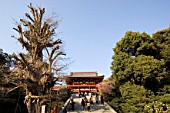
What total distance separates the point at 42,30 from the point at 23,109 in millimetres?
12373

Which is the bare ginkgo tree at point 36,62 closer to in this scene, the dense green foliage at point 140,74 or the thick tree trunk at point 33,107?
the thick tree trunk at point 33,107

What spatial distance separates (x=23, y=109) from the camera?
78.5 ft

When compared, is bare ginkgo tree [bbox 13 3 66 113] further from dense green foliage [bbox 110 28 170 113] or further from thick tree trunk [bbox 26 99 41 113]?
dense green foliage [bbox 110 28 170 113]

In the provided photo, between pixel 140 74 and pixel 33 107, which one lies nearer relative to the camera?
pixel 33 107

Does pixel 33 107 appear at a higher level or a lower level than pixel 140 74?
lower

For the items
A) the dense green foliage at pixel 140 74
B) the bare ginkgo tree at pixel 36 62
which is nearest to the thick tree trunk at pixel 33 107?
the bare ginkgo tree at pixel 36 62

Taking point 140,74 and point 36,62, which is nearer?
point 36,62

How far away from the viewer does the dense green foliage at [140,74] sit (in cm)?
2155

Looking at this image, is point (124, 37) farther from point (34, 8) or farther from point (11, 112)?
point (11, 112)

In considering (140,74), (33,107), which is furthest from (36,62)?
(140,74)

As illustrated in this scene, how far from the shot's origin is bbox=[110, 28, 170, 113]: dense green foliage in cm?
2155

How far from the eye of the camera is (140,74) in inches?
913

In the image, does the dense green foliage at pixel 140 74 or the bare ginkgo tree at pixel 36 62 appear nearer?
the bare ginkgo tree at pixel 36 62

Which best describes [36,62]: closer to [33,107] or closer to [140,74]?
[33,107]
